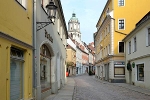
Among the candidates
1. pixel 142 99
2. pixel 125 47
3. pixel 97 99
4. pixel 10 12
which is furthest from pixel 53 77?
pixel 125 47

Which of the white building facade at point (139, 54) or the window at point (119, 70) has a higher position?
the white building facade at point (139, 54)

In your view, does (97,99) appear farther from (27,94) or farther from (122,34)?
(122,34)

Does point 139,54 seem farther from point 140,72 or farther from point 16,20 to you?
point 16,20

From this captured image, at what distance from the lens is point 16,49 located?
7.60 metres

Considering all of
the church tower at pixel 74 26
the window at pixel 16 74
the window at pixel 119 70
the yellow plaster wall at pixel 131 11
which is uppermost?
the church tower at pixel 74 26

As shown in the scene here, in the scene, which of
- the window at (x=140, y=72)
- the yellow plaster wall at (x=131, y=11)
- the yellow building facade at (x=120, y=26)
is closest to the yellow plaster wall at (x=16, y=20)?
the window at (x=140, y=72)

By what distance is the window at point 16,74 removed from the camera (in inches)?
284

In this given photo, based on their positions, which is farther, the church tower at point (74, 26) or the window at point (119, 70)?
the church tower at point (74, 26)

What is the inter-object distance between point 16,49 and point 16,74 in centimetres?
80

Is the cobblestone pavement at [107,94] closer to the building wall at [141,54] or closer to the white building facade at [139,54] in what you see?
the building wall at [141,54]

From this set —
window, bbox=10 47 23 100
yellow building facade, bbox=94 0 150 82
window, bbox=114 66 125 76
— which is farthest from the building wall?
window, bbox=10 47 23 100

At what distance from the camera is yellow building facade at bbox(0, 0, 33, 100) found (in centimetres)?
612

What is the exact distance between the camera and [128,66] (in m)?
26.9

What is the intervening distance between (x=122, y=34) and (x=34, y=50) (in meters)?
22.6
